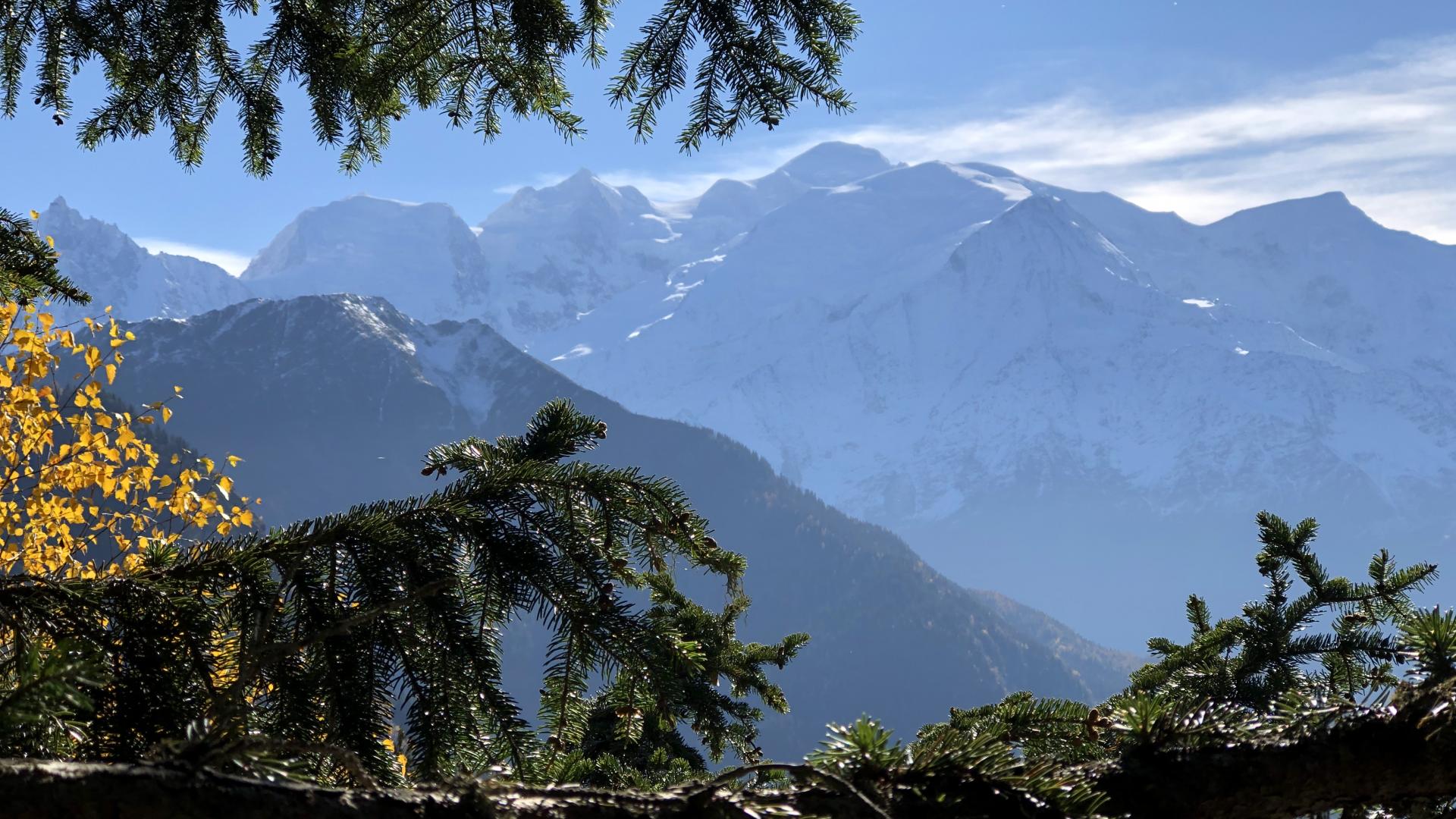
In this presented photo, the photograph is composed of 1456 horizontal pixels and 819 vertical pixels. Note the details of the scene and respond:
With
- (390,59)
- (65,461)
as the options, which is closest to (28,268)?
(390,59)

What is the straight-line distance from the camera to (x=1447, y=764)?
1.63 meters

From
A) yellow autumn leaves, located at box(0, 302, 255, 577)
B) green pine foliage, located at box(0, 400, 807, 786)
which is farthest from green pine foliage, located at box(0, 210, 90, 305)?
yellow autumn leaves, located at box(0, 302, 255, 577)

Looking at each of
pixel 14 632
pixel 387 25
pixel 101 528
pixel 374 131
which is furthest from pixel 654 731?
pixel 14 632

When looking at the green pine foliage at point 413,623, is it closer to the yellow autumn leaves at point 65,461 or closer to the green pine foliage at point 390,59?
the green pine foliage at point 390,59

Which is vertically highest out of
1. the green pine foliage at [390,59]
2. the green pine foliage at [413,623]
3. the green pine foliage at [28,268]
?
the green pine foliage at [390,59]

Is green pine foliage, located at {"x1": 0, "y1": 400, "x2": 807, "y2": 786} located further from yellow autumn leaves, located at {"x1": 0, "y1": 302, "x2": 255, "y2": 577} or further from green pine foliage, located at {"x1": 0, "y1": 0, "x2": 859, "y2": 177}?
yellow autumn leaves, located at {"x1": 0, "y1": 302, "x2": 255, "y2": 577}

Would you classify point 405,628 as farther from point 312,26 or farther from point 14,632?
point 312,26

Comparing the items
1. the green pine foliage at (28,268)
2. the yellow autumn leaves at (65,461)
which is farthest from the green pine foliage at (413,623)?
the yellow autumn leaves at (65,461)

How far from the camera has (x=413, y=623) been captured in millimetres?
2643

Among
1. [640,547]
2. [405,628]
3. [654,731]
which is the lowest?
[654,731]

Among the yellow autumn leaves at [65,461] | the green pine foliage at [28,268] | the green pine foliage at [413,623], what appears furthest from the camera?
the yellow autumn leaves at [65,461]

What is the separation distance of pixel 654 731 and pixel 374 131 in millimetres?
5104

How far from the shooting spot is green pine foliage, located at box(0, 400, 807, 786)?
91.2 inches

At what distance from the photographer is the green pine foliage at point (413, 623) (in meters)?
2.32
